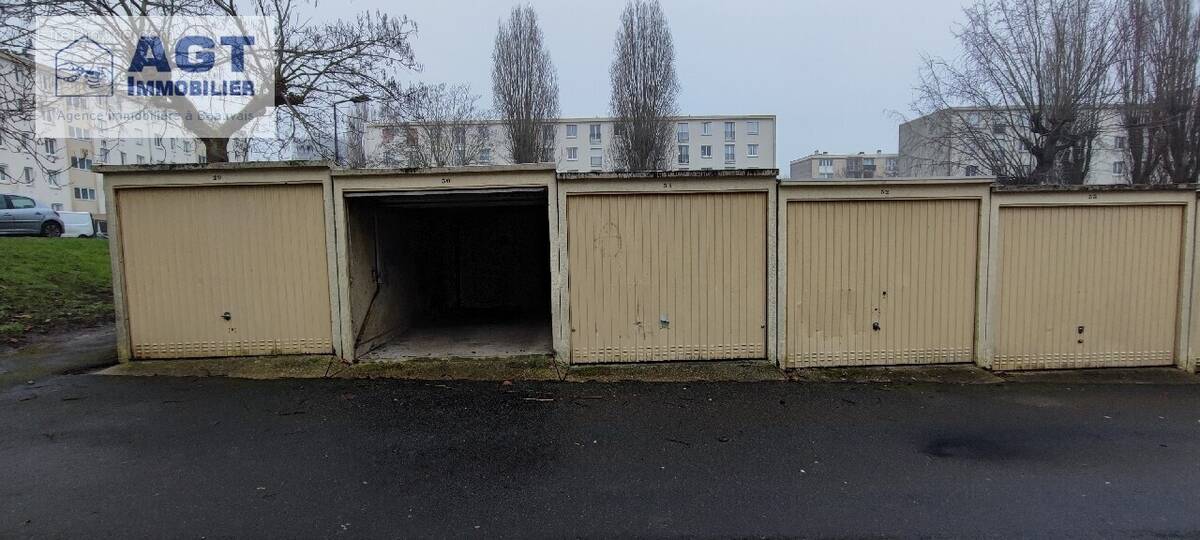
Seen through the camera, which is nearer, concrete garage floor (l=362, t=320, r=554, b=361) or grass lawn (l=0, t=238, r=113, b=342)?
concrete garage floor (l=362, t=320, r=554, b=361)

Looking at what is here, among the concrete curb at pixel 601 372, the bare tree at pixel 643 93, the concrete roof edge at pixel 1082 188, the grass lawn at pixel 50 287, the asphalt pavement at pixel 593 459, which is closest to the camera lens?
the asphalt pavement at pixel 593 459

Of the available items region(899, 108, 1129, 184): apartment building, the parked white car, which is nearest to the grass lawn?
the parked white car

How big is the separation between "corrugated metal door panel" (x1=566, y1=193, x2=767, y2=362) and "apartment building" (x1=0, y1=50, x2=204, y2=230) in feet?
30.1

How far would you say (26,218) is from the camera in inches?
719

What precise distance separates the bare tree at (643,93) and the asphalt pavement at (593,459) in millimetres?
24480

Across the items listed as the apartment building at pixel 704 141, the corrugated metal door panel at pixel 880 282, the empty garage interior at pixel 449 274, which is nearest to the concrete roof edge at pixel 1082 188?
the corrugated metal door panel at pixel 880 282

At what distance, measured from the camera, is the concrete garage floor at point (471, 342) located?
6984 mm

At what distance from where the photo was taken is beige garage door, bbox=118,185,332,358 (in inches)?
256

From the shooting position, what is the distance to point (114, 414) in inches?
198

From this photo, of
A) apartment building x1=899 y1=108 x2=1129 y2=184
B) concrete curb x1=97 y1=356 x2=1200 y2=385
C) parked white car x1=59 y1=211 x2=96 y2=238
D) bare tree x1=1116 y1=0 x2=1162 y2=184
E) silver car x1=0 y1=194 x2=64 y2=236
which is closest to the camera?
concrete curb x1=97 y1=356 x2=1200 y2=385

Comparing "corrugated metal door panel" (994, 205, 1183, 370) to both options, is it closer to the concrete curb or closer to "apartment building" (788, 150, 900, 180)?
the concrete curb

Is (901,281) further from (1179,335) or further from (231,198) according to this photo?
(231,198)

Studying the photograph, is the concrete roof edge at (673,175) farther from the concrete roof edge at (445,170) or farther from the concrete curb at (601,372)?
the concrete curb at (601,372)

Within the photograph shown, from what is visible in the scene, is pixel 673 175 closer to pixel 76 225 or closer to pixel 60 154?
pixel 76 225
